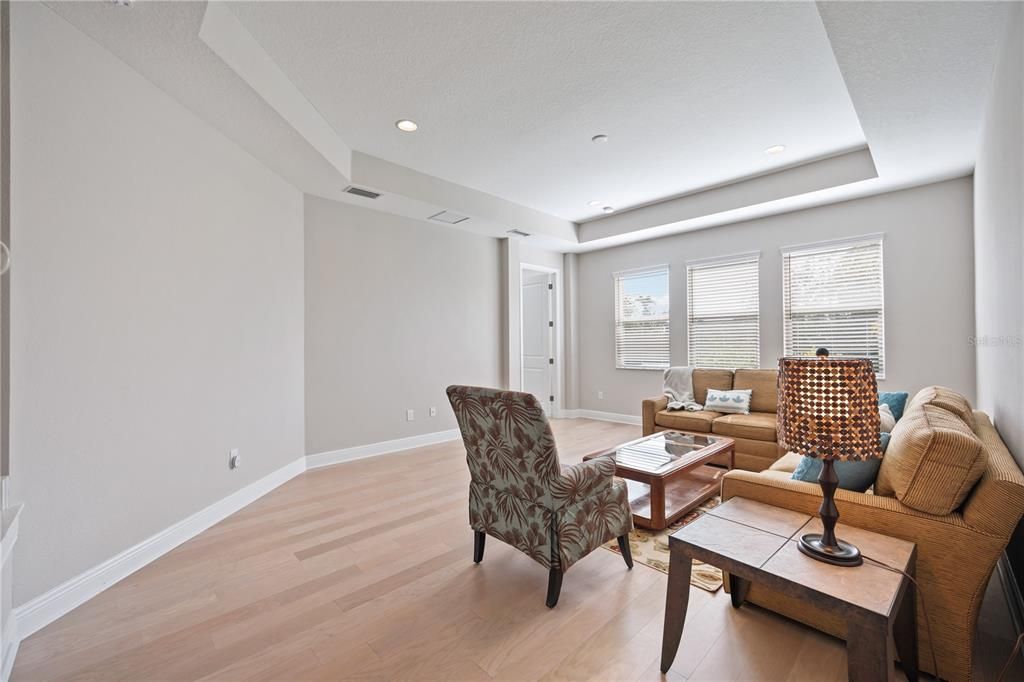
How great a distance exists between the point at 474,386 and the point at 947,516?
87.3 inches

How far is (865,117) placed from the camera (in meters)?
2.86

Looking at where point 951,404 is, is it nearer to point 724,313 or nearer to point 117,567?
point 724,313

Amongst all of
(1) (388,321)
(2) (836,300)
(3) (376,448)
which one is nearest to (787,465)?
(2) (836,300)

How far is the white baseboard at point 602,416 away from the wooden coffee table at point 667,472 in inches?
88.2

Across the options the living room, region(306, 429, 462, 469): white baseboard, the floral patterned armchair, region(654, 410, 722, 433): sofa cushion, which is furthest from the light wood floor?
region(654, 410, 722, 433): sofa cushion

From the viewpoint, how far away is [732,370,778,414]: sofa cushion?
14.9 feet

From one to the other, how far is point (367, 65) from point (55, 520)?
9.60ft

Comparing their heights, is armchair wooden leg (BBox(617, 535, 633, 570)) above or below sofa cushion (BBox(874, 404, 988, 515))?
below

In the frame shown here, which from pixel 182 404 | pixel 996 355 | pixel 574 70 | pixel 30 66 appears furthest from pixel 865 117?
pixel 182 404

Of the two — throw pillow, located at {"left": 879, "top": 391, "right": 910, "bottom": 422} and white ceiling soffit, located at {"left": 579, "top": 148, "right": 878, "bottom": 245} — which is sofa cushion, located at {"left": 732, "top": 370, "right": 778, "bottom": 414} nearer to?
throw pillow, located at {"left": 879, "top": 391, "right": 910, "bottom": 422}

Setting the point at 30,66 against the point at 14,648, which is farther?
the point at 30,66

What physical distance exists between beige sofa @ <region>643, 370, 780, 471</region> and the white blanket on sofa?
0.19ft

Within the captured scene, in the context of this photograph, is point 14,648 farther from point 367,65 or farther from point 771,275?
point 771,275

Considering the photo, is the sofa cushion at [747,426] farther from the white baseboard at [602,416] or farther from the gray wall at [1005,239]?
the white baseboard at [602,416]
